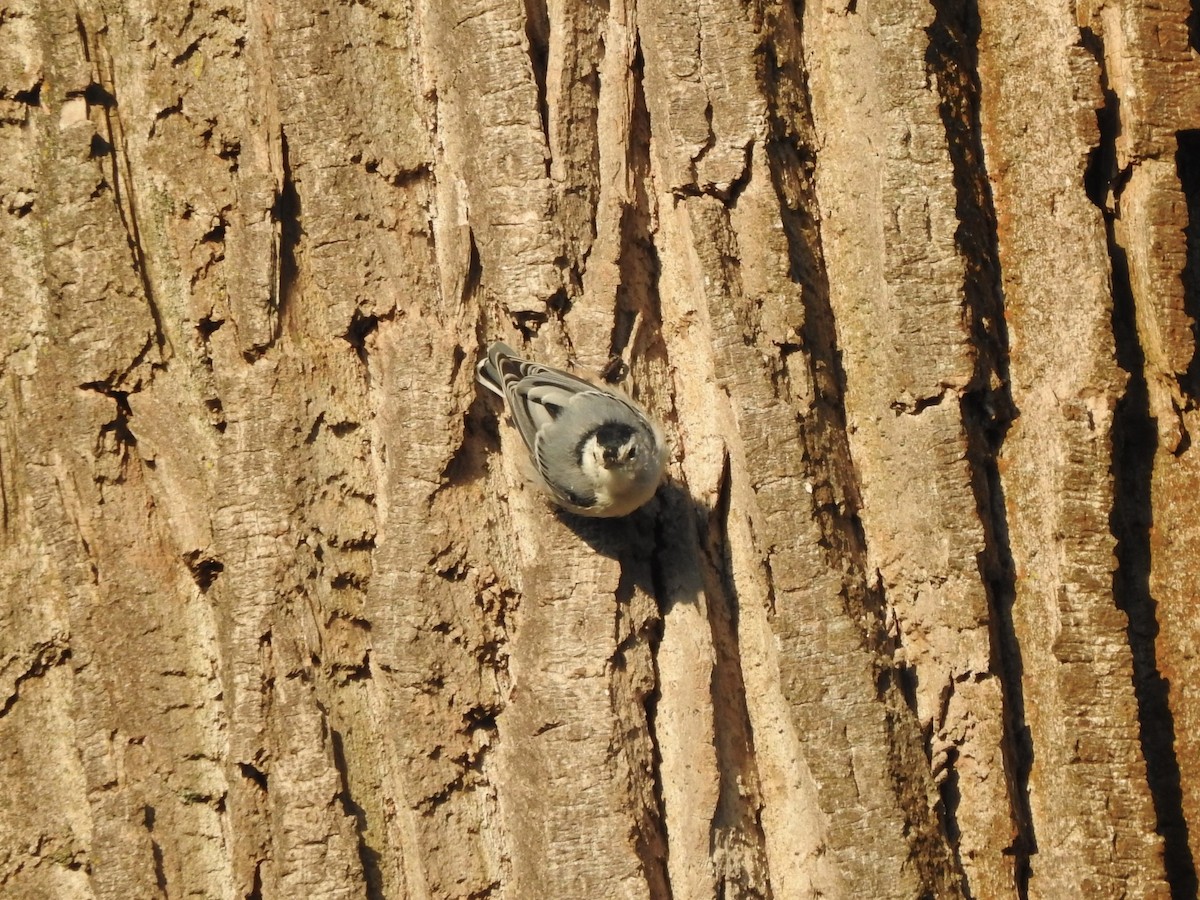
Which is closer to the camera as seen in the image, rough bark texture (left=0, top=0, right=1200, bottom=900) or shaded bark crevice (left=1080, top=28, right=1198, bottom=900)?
rough bark texture (left=0, top=0, right=1200, bottom=900)

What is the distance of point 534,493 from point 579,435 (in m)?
0.16

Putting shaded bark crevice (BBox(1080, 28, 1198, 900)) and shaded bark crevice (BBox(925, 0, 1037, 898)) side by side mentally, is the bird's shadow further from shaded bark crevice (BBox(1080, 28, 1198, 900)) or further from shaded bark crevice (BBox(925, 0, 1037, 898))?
shaded bark crevice (BBox(1080, 28, 1198, 900))

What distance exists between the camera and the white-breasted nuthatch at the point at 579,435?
9.10 feet

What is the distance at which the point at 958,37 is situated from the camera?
3047mm

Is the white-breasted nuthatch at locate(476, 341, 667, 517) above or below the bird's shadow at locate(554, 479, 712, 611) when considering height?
above

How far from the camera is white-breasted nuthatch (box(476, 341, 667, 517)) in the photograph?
109 inches

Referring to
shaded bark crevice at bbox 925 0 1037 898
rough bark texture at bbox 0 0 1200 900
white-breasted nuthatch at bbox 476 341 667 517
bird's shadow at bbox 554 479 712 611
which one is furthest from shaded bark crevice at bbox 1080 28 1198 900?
white-breasted nuthatch at bbox 476 341 667 517

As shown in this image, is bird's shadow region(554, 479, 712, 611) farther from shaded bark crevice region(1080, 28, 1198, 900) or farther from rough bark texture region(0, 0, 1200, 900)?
shaded bark crevice region(1080, 28, 1198, 900)

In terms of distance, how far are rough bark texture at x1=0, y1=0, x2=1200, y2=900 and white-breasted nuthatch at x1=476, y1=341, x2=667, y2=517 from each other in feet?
0.20

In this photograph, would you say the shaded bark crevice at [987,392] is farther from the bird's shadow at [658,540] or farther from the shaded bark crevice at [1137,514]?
the bird's shadow at [658,540]

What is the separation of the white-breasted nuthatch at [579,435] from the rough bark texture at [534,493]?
61 millimetres

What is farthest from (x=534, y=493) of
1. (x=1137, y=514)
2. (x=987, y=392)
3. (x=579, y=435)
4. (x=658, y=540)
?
A: (x=1137, y=514)

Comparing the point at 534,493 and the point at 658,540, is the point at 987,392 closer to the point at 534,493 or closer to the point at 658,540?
the point at 658,540

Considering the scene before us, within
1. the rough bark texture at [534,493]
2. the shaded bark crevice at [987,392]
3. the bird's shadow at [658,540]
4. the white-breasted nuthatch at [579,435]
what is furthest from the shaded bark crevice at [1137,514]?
the white-breasted nuthatch at [579,435]
